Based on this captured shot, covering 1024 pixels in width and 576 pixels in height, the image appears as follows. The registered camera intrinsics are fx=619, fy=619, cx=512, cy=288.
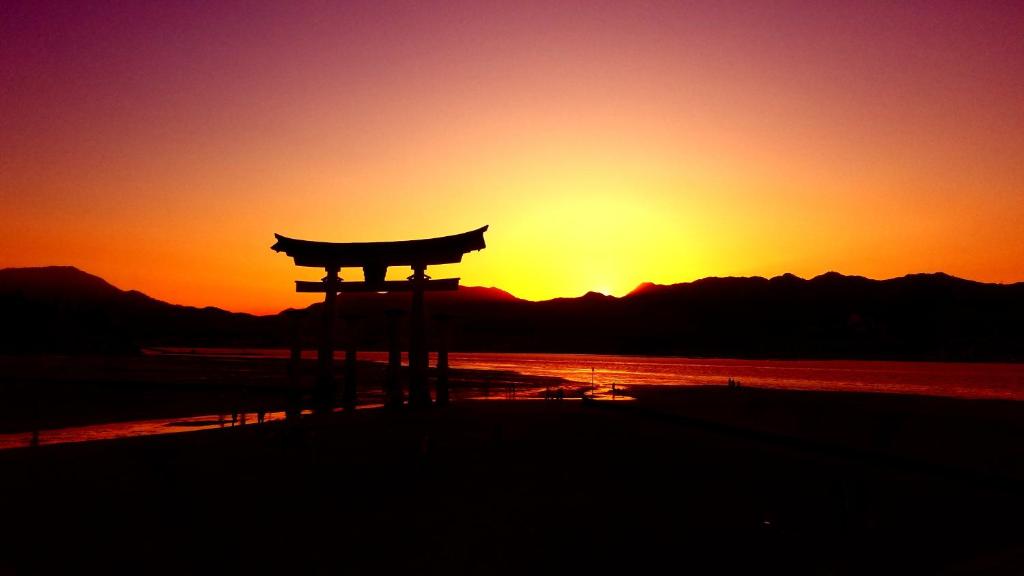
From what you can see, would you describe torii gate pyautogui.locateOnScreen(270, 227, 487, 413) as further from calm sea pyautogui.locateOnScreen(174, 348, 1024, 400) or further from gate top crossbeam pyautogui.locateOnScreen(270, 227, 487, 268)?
calm sea pyautogui.locateOnScreen(174, 348, 1024, 400)

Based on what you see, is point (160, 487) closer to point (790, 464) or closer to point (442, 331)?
point (790, 464)

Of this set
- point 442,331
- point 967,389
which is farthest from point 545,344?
point 442,331

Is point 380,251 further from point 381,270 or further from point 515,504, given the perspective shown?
point 515,504

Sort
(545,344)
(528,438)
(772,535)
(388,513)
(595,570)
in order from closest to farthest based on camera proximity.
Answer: (595,570) < (772,535) < (388,513) < (528,438) < (545,344)

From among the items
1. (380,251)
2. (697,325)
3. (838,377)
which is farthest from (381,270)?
(697,325)

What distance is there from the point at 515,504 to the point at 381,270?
1432cm

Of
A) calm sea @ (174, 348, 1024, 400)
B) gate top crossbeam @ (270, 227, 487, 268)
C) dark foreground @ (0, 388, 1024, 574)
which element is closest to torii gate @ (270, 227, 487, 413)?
gate top crossbeam @ (270, 227, 487, 268)

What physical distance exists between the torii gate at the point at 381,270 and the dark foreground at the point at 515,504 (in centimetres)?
586

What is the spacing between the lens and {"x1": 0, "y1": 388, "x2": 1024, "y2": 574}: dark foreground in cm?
725

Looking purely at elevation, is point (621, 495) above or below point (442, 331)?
below

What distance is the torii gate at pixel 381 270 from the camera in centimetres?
2159

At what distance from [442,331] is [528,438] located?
950cm

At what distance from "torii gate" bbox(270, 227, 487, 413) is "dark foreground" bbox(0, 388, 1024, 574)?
5.86 metres

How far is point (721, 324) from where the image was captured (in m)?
152
